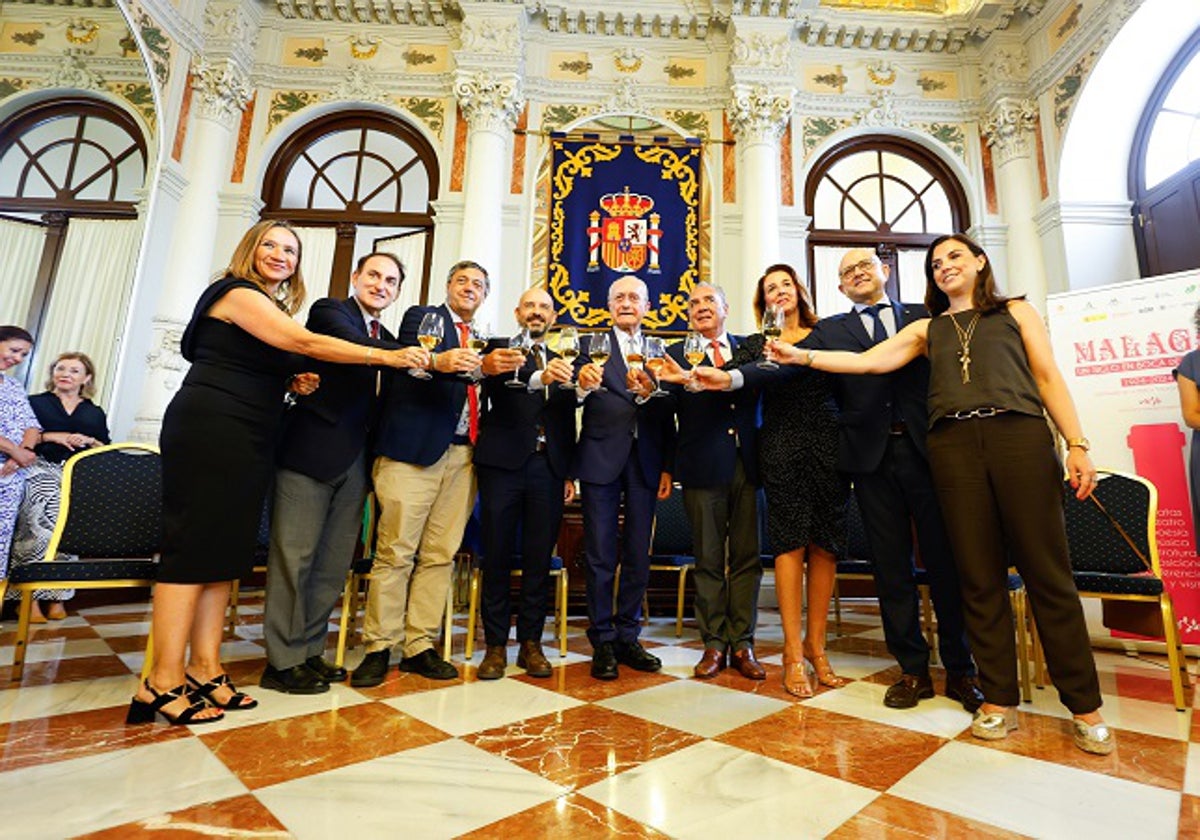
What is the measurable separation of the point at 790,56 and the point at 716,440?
506 centimetres

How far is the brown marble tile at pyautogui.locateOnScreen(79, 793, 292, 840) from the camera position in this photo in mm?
1022

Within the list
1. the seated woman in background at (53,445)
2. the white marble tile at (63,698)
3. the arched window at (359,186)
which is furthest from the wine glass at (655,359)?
the arched window at (359,186)

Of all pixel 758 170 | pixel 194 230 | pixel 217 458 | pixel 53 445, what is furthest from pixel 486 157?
pixel 217 458

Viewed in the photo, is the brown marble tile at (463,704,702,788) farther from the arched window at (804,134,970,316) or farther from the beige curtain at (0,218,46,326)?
the arched window at (804,134,970,316)

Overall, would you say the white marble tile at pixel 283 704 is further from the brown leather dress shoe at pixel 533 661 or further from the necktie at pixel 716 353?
the necktie at pixel 716 353

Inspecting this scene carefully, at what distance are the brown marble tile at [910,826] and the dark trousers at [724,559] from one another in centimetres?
106

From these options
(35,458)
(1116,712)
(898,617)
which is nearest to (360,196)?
(35,458)

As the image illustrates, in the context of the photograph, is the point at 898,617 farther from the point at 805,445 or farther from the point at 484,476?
the point at 484,476

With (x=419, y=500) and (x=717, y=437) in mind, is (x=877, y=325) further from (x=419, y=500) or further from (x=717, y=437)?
(x=419, y=500)

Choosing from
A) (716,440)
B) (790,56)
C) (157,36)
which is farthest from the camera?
(790,56)

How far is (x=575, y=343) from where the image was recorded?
6.58 ft

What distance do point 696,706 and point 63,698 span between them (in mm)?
1960

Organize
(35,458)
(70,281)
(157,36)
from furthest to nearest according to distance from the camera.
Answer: (157,36) < (70,281) < (35,458)

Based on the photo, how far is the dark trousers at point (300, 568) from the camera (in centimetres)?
196
